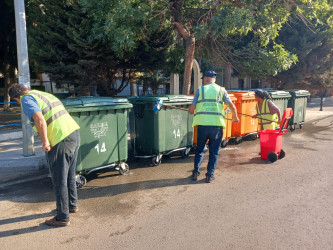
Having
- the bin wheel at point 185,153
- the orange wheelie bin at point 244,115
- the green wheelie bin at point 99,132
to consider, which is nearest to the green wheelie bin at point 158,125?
the bin wheel at point 185,153

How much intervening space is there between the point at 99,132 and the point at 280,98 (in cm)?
627

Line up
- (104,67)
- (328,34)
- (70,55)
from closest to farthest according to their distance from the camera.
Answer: (70,55), (104,67), (328,34)

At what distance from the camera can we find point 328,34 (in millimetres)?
14953

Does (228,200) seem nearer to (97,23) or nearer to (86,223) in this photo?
(86,223)

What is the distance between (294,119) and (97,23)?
6.83 metres

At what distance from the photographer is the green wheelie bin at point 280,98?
8.88 meters

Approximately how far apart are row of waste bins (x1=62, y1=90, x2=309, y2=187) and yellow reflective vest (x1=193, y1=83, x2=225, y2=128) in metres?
1.00

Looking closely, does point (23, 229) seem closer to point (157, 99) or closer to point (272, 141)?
point (157, 99)

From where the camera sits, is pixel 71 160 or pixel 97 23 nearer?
pixel 71 160

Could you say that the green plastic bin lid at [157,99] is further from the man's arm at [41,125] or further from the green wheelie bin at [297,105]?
the green wheelie bin at [297,105]

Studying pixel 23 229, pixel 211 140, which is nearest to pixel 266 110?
pixel 211 140

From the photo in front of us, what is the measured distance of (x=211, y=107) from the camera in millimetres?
4734

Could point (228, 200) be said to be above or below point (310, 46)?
below

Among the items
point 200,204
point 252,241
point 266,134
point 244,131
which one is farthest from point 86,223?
point 244,131
